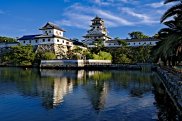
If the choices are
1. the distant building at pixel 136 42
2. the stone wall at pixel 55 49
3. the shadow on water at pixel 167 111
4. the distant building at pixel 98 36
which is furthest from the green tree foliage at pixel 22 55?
the shadow on water at pixel 167 111

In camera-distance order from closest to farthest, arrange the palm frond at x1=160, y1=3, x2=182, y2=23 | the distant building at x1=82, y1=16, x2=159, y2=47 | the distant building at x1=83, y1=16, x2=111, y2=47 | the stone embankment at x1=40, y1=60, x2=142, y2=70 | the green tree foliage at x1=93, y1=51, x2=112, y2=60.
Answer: the palm frond at x1=160, y1=3, x2=182, y2=23, the stone embankment at x1=40, y1=60, x2=142, y2=70, the green tree foliage at x1=93, y1=51, x2=112, y2=60, the distant building at x1=82, y1=16, x2=159, y2=47, the distant building at x1=83, y1=16, x2=111, y2=47

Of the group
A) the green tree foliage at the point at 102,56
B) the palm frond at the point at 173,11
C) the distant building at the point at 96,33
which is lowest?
the green tree foliage at the point at 102,56

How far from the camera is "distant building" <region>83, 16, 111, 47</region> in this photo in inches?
5162

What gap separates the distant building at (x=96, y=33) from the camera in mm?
131113

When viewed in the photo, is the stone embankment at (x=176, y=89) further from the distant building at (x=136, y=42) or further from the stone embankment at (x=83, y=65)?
the distant building at (x=136, y=42)

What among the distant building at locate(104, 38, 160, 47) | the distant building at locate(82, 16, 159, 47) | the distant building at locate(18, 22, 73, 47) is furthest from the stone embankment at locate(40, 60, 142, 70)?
the distant building at locate(82, 16, 159, 47)

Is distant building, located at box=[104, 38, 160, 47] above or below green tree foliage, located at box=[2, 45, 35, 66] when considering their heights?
above

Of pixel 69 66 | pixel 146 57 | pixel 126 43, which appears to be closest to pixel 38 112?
pixel 69 66

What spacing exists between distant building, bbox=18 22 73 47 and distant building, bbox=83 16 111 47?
13.9 metres

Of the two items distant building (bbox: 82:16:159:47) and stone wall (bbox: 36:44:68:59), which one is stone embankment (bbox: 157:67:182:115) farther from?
distant building (bbox: 82:16:159:47)

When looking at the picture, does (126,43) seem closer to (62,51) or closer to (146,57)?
(146,57)

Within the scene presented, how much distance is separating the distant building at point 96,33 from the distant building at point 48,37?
13855mm

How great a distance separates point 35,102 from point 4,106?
3.16m

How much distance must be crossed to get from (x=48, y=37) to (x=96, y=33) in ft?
89.4
